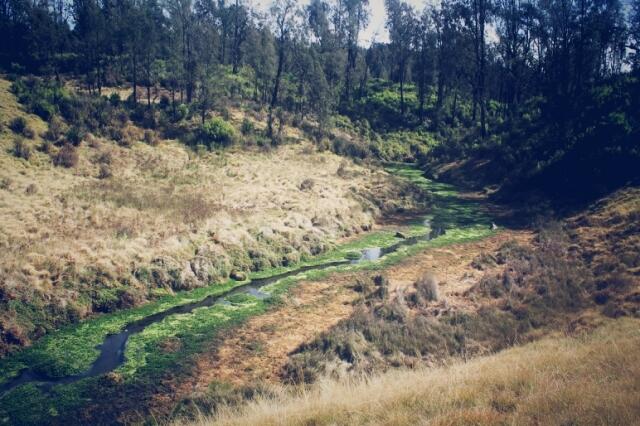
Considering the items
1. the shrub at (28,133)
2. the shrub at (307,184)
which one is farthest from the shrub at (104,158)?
the shrub at (307,184)

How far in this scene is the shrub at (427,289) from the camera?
15.4 meters

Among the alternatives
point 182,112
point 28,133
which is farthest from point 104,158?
point 182,112

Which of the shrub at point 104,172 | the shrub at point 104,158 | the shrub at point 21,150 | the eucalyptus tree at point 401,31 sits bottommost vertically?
the shrub at point 104,172

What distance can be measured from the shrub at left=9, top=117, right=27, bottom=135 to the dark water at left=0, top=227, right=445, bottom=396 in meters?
20.4

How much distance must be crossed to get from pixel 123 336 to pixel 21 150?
1782 centimetres

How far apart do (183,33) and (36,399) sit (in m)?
50.1

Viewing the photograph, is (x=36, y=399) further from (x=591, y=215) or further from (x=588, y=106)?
(x=588, y=106)

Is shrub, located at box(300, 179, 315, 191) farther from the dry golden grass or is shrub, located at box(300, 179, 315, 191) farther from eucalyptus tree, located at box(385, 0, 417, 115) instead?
eucalyptus tree, located at box(385, 0, 417, 115)

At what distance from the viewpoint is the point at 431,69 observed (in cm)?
6366

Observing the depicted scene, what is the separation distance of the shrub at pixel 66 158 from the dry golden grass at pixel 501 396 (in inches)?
880

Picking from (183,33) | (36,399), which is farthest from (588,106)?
(183,33)

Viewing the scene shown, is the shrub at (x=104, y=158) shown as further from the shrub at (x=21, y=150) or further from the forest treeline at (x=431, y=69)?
the forest treeline at (x=431, y=69)

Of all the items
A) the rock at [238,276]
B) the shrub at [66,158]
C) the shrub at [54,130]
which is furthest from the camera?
the shrub at [54,130]

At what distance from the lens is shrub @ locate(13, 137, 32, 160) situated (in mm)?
24469
